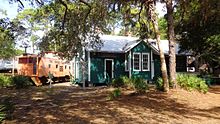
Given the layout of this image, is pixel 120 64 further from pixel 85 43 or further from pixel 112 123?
pixel 112 123

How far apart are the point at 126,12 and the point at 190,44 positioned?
435 inches

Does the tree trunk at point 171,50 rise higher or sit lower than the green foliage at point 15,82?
higher

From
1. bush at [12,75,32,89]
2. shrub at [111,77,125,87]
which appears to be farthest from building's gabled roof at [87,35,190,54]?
bush at [12,75,32,89]

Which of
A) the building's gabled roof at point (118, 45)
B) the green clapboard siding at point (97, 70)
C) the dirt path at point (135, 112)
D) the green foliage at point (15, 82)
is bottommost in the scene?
the dirt path at point (135, 112)

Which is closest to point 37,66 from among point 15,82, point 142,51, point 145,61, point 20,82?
point 15,82

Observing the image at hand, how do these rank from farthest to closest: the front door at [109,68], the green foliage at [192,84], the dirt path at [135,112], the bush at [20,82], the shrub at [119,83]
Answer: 1. the front door at [109,68]
2. the bush at [20,82]
3. the shrub at [119,83]
4. the green foliage at [192,84]
5. the dirt path at [135,112]

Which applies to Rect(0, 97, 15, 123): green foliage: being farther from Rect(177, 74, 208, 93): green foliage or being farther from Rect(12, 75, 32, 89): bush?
Rect(12, 75, 32, 89): bush

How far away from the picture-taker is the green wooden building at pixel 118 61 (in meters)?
30.4

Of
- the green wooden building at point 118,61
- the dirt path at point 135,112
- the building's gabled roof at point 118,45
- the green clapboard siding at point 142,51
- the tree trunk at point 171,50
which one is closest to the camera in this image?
Answer: the dirt path at point 135,112

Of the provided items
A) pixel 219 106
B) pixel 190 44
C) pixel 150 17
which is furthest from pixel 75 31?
pixel 190 44

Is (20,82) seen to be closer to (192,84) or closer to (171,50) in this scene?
(171,50)

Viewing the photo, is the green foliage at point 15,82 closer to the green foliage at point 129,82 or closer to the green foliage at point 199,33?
the green foliage at point 129,82

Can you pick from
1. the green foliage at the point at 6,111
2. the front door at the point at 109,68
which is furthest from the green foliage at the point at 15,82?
the green foliage at the point at 6,111

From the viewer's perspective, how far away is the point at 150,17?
18609mm
